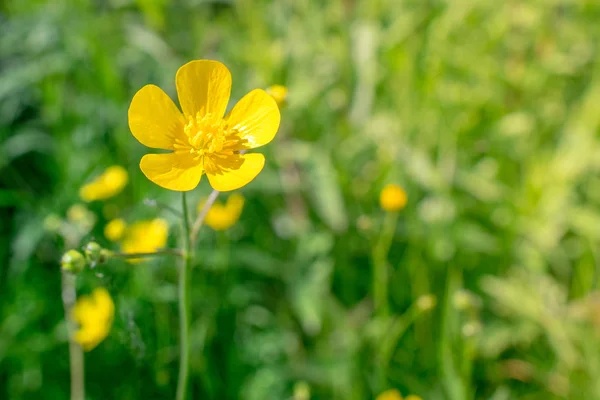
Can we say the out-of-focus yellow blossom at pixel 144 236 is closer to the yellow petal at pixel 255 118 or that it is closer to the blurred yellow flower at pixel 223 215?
the blurred yellow flower at pixel 223 215

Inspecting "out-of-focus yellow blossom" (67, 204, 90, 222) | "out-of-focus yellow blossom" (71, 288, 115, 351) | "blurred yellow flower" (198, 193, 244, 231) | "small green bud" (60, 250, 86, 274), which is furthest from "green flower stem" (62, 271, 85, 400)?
"small green bud" (60, 250, 86, 274)

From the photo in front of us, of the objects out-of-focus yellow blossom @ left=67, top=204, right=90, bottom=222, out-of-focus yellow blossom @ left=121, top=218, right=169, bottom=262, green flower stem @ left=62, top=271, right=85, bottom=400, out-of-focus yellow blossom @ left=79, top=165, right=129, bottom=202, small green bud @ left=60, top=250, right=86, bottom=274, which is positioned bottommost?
green flower stem @ left=62, top=271, right=85, bottom=400

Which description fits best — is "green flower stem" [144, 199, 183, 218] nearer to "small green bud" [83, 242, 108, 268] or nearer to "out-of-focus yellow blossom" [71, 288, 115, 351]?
"small green bud" [83, 242, 108, 268]

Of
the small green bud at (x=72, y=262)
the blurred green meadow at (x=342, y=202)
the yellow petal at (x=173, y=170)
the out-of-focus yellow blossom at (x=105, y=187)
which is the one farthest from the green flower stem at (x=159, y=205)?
the out-of-focus yellow blossom at (x=105, y=187)

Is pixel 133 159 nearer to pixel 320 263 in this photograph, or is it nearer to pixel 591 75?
pixel 320 263

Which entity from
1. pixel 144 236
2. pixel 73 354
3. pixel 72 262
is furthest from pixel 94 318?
pixel 72 262

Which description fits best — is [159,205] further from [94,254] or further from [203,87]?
[203,87]
